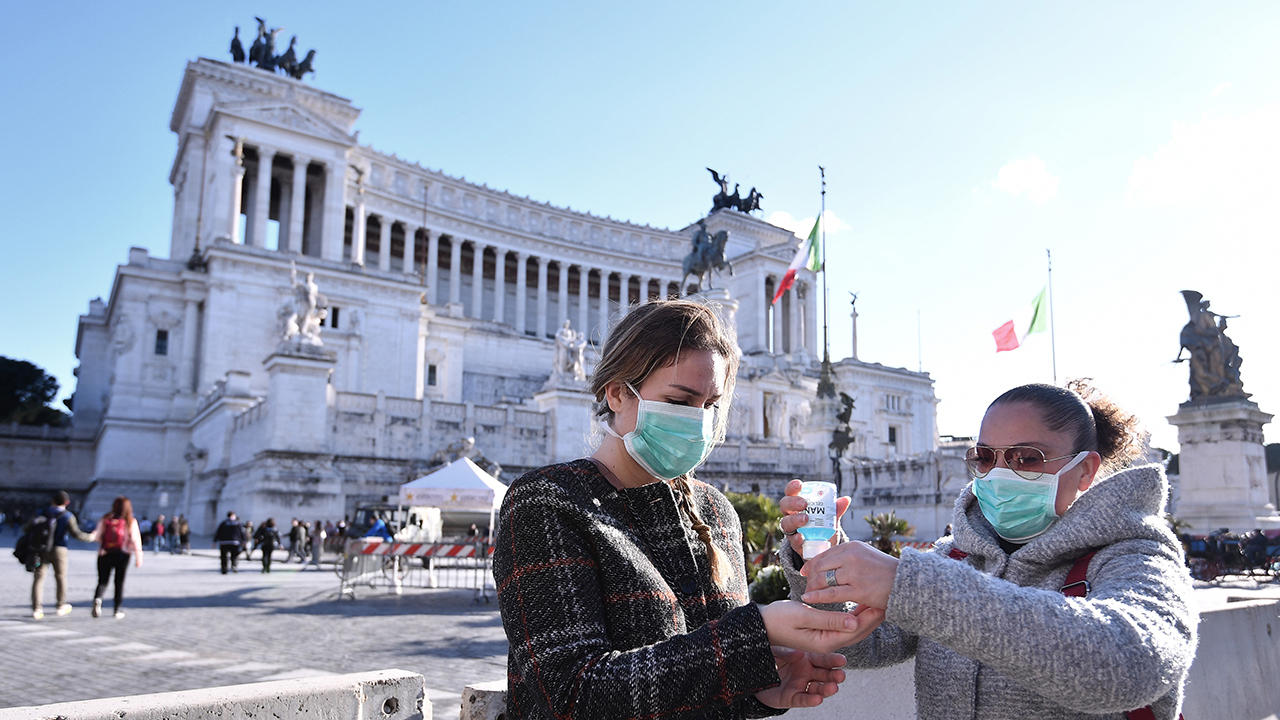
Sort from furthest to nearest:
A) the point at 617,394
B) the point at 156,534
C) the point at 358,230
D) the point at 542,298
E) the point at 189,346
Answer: the point at 542,298 < the point at 358,230 < the point at 189,346 < the point at 156,534 < the point at 617,394

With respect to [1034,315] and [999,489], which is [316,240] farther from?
[999,489]

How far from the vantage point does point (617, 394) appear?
236 centimetres

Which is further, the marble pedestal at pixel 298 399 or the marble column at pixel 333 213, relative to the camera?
the marble column at pixel 333 213

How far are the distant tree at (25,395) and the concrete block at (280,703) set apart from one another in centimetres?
7014

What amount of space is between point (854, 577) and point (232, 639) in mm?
9643

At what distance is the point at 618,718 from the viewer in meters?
1.81

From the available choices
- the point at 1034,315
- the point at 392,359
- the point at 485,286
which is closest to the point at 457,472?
the point at 1034,315

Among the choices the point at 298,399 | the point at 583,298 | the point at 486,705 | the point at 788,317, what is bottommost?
the point at 486,705

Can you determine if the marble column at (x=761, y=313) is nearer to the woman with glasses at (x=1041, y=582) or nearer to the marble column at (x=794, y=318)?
the marble column at (x=794, y=318)

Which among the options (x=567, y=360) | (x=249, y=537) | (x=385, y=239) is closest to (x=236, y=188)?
(x=385, y=239)

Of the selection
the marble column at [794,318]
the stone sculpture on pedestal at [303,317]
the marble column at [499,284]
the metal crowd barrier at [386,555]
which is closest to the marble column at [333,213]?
the marble column at [499,284]

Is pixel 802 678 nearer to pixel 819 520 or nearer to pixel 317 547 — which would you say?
pixel 819 520

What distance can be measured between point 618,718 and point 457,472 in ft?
49.0

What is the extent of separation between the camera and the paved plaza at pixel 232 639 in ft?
24.5
